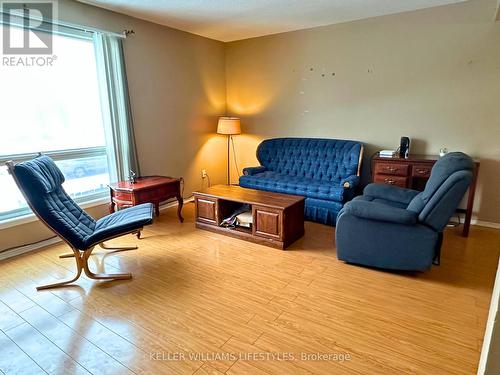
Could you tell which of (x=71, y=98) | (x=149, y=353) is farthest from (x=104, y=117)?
(x=149, y=353)

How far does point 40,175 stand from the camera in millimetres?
2420

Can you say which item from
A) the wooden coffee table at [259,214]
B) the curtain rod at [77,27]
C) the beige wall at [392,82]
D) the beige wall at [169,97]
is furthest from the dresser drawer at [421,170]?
the curtain rod at [77,27]

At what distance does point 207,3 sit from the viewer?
3.34 metres

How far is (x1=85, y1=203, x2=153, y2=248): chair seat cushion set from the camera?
7.98 feet

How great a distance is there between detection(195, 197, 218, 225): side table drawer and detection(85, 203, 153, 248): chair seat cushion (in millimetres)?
818

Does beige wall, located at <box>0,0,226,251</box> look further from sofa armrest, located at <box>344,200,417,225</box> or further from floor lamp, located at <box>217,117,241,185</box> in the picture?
sofa armrest, located at <box>344,200,417,225</box>

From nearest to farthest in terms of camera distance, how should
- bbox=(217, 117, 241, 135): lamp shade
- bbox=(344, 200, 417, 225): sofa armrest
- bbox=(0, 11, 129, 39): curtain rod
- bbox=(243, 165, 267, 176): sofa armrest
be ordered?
bbox=(344, 200, 417, 225): sofa armrest → bbox=(0, 11, 129, 39): curtain rod → bbox=(243, 165, 267, 176): sofa armrest → bbox=(217, 117, 241, 135): lamp shade

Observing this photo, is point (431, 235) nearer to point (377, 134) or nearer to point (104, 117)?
point (377, 134)

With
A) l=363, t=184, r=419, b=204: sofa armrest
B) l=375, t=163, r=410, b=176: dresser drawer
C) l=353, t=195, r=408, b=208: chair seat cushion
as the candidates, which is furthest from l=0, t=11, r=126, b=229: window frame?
l=375, t=163, r=410, b=176: dresser drawer

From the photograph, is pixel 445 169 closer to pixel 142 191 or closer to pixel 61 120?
pixel 142 191

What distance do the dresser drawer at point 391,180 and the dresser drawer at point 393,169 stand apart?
5 cm

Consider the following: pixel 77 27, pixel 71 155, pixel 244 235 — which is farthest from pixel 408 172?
pixel 77 27

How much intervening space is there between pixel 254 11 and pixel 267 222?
251cm

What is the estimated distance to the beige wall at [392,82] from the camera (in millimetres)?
3494
